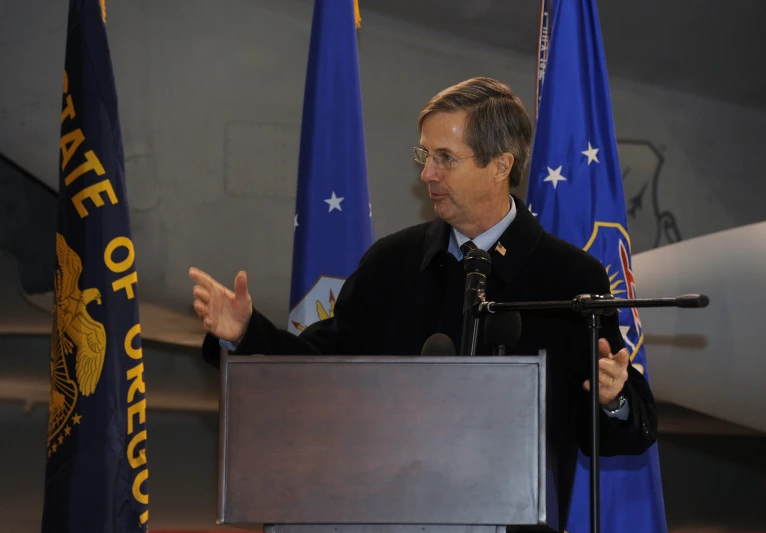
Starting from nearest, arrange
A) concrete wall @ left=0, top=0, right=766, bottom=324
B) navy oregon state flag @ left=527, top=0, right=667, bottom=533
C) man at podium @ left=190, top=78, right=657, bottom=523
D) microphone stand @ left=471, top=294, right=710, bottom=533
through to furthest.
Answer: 1. microphone stand @ left=471, top=294, right=710, bottom=533
2. man at podium @ left=190, top=78, right=657, bottom=523
3. navy oregon state flag @ left=527, top=0, right=667, bottom=533
4. concrete wall @ left=0, top=0, right=766, bottom=324

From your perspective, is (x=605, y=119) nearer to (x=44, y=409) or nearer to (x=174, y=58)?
(x=174, y=58)

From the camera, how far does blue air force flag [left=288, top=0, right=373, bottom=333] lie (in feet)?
10.3

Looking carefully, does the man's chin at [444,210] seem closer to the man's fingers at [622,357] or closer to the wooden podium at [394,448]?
the man's fingers at [622,357]

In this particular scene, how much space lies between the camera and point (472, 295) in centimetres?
145

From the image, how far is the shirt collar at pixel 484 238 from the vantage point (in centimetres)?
190

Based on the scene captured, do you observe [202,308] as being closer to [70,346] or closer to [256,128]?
[70,346]

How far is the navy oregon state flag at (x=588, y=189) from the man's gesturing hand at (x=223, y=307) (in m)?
1.49

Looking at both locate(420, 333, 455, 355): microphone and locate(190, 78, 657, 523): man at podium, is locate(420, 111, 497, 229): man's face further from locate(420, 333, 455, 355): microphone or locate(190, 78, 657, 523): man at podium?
locate(420, 333, 455, 355): microphone

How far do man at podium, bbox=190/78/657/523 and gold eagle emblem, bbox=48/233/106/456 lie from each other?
3.06 feet

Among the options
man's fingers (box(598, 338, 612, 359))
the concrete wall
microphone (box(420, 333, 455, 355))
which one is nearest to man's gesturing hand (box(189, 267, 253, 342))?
microphone (box(420, 333, 455, 355))

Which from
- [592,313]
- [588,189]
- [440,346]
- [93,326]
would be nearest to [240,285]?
[440,346]

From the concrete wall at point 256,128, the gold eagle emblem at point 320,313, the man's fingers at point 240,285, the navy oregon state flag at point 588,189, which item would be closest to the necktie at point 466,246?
the man's fingers at point 240,285

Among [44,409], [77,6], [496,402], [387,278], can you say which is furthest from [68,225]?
[496,402]

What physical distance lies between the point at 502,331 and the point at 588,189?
63.5 inches
